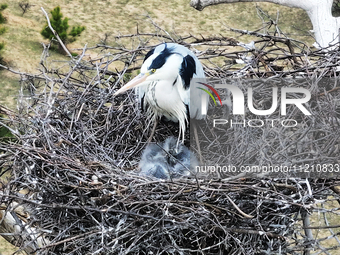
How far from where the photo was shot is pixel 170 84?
250cm

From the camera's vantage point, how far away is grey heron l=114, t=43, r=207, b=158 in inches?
95.0

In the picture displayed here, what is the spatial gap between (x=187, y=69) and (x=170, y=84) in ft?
0.35

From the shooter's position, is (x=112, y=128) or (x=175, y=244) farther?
(x=112, y=128)

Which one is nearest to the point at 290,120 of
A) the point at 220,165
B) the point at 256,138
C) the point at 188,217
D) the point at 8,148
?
the point at 256,138

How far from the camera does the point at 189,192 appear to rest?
6.88 feet

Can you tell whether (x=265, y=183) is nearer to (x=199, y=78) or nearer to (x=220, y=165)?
(x=220, y=165)

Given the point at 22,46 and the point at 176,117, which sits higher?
the point at 176,117

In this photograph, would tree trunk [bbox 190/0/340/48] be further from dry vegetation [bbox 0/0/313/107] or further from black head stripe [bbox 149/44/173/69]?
dry vegetation [bbox 0/0/313/107]

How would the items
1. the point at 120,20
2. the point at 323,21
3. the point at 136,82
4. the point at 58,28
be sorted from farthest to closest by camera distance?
the point at 120,20 → the point at 58,28 → the point at 323,21 → the point at 136,82

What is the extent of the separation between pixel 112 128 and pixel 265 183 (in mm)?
1039

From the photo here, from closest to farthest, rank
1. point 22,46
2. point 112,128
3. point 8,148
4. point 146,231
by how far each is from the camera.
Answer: point 146,231
point 8,148
point 112,128
point 22,46

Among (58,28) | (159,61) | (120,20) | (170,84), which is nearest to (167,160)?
(170,84)

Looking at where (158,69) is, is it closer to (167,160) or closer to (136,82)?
(136,82)

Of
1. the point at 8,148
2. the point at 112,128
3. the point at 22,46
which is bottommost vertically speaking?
the point at 22,46
